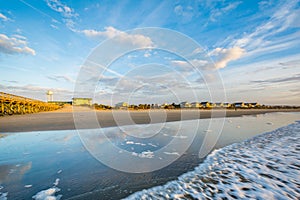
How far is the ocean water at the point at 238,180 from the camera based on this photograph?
2.67 metres

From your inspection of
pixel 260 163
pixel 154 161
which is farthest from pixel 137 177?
pixel 260 163

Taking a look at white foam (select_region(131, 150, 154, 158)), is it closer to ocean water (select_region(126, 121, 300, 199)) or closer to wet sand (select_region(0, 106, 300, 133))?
ocean water (select_region(126, 121, 300, 199))

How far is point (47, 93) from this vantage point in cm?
8019

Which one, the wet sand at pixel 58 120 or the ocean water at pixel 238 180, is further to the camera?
the wet sand at pixel 58 120

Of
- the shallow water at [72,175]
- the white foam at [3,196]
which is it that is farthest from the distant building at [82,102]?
the white foam at [3,196]

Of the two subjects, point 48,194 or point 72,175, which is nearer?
point 48,194

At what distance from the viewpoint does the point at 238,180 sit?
10.6 ft

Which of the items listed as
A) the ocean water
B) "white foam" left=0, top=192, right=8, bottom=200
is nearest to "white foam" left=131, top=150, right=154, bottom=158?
the ocean water

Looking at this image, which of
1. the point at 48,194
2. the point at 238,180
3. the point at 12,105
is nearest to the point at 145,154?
the point at 238,180

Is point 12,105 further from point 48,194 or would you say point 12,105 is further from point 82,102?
point 82,102

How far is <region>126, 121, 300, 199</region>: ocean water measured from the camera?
267 centimetres

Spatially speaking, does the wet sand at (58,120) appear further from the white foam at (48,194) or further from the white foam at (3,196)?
the white foam at (48,194)

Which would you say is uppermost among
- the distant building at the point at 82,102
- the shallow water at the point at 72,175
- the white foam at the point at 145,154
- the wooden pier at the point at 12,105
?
the distant building at the point at 82,102

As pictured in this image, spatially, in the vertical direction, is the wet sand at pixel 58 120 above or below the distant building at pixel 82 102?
below
